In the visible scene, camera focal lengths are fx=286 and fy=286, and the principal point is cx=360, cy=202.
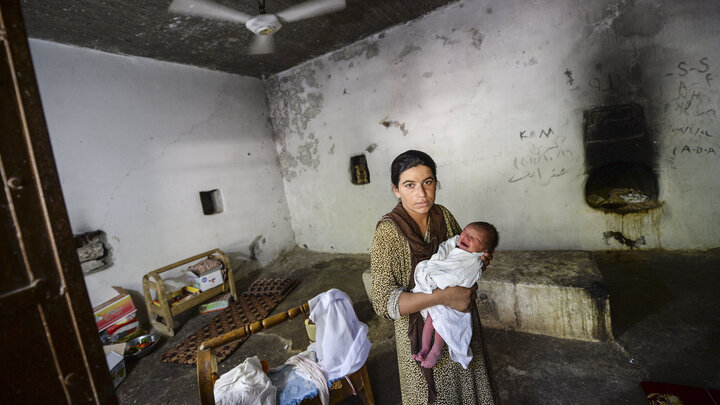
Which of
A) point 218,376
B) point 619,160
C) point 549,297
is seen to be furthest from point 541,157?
point 218,376

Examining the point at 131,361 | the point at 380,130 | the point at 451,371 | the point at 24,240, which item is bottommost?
the point at 131,361

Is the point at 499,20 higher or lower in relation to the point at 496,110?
higher

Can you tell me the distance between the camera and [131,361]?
3289 mm

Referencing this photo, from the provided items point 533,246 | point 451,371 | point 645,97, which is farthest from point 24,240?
point 645,97

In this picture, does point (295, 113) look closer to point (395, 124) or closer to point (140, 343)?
point (395, 124)

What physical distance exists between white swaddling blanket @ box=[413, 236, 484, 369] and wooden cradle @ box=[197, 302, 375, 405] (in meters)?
0.80

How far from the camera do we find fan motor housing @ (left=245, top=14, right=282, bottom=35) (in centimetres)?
277

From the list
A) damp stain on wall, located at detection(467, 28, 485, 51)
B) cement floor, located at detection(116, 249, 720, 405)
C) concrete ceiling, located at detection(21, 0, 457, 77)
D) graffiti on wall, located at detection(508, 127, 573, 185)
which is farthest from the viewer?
damp stain on wall, located at detection(467, 28, 485, 51)

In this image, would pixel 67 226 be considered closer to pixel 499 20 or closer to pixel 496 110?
pixel 496 110

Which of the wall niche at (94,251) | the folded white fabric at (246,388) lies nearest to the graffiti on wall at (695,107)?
the folded white fabric at (246,388)

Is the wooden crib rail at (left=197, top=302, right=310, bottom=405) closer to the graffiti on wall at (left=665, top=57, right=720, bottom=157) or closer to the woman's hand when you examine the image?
the woman's hand

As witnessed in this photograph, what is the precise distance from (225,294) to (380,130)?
3.67 m

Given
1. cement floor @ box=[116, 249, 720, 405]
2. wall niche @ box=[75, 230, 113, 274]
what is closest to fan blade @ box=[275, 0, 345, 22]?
cement floor @ box=[116, 249, 720, 405]

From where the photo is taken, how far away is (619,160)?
140 inches
